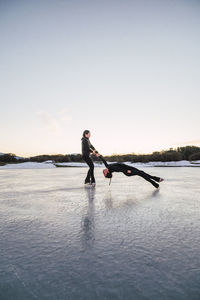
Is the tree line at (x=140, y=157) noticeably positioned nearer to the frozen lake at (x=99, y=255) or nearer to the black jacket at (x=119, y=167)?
the black jacket at (x=119, y=167)

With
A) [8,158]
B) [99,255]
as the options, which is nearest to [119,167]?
[99,255]

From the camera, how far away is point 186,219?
272 centimetres

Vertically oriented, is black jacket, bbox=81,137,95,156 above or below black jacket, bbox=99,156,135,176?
above

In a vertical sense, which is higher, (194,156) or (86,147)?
(86,147)

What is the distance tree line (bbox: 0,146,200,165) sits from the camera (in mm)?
21698

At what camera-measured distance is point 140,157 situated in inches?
998

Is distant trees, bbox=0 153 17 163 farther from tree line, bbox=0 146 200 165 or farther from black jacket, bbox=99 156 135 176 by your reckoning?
black jacket, bbox=99 156 135 176

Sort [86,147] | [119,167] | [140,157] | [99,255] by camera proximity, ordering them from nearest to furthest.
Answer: [99,255] → [119,167] → [86,147] → [140,157]

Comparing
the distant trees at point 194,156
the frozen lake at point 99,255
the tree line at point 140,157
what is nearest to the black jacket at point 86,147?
the frozen lake at point 99,255

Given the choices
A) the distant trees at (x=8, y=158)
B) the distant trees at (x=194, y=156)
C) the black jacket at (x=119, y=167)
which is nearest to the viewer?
the black jacket at (x=119, y=167)

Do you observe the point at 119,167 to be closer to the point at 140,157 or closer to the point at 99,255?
the point at 99,255

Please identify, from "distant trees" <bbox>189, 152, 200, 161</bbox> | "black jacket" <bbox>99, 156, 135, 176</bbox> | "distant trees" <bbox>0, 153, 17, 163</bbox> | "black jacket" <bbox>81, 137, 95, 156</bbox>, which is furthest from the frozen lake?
"distant trees" <bbox>189, 152, 200, 161</bbox>

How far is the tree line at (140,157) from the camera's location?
2170 centimetres

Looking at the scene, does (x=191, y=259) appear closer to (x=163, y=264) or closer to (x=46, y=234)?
(x=163, y=264)
